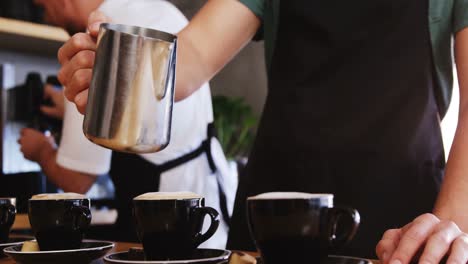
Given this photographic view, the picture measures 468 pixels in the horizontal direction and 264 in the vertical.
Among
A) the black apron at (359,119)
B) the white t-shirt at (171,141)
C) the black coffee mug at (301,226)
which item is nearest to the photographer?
the black coffee mug at (301,226)

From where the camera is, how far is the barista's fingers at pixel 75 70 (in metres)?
1.05

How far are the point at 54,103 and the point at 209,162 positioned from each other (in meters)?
0.95

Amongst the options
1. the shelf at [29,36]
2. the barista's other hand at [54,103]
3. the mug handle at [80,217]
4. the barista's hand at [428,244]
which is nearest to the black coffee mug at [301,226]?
the barista's hand at [428,244]

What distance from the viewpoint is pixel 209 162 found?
1867 mm

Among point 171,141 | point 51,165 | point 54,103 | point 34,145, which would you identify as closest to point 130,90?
point 171,141

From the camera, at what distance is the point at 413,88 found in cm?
127

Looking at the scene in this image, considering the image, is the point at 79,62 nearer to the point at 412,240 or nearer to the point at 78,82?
the point at 78,82

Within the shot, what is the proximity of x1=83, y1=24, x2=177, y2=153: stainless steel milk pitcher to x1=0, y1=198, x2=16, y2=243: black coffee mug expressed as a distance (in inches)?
12.6

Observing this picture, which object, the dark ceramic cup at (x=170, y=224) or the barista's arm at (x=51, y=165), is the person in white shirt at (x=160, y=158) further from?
the dark ceramic cup at (x=170, y=224)

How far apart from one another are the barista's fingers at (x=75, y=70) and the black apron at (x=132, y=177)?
70 centimetres

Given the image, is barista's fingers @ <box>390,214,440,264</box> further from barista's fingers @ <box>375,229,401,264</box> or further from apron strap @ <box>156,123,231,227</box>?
apron strap @ <box>156,123,231,227</box>

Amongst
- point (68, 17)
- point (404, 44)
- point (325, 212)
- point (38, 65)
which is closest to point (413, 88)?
point (404, 44)

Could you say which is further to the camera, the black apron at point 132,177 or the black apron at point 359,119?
the black apron at point 132,177

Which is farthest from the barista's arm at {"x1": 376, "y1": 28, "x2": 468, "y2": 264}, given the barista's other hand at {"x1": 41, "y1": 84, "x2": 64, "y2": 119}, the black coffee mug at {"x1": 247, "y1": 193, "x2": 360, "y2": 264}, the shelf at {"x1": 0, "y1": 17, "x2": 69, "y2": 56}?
the shelf at {"x1": 0, "y1": 17, "x2": 69, "y2": 56}
